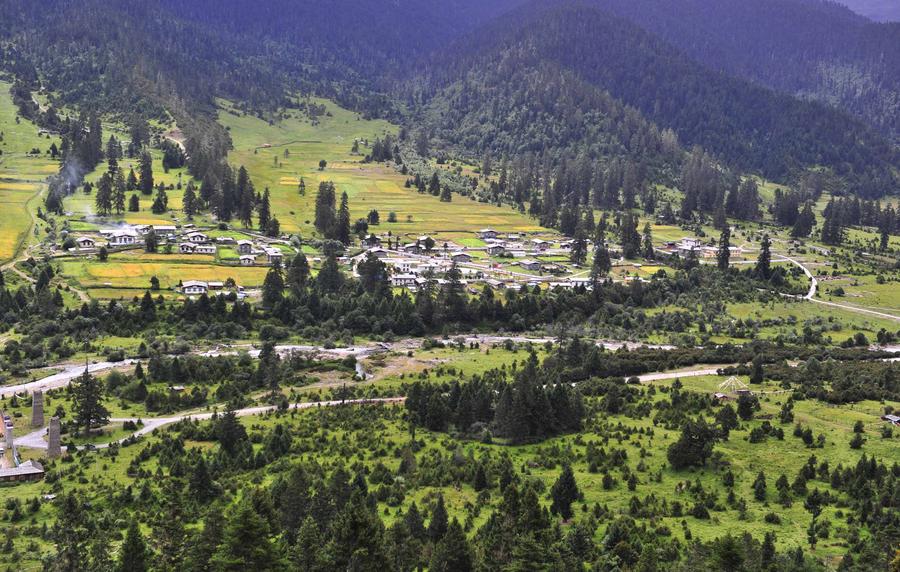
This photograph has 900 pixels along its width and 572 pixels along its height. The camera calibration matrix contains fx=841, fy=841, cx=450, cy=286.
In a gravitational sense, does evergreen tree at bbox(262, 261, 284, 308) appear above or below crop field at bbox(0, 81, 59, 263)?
below

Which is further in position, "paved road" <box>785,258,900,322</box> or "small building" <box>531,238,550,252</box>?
"small building" <box>531,238,550,252</box>

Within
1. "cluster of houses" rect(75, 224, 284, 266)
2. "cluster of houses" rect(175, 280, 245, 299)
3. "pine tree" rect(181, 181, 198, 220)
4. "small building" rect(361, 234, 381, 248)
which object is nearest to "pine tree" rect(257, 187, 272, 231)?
"cluster of houses" rect(75, 224, 284, 266)

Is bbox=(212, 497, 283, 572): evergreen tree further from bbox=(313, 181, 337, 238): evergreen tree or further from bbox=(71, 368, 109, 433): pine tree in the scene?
bbox=(313, 181, 337, 238): evergreen tree

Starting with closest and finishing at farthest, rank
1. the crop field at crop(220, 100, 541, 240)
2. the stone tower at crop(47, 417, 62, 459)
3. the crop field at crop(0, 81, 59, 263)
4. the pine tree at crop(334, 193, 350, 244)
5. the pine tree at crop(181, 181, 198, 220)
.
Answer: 1. the stone tower at crop(47, 417, 62, 459)
2. the crop field at crop(0, 81, 59, 263)
3. the pine tree at crop(334, 193, 350, 244)
4. the pine tree at crop(181, 181, 198, 220)
5. the crop field at crop(220, 100, 541, 240)

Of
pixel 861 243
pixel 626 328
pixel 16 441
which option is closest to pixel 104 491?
pixel 16 441

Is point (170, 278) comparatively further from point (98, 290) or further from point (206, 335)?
point (206, 335)

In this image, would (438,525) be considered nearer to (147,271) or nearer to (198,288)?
(198,288)

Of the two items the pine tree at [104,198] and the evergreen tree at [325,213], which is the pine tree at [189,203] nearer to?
the pine tree at [104,198]
